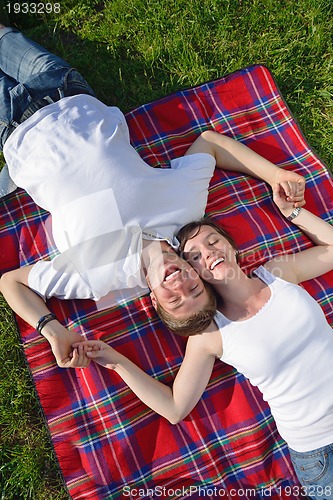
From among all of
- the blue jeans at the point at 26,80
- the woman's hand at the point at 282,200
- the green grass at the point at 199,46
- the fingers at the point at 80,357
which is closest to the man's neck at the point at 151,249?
the fingers at the point at 80,357

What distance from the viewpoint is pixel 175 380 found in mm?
2688

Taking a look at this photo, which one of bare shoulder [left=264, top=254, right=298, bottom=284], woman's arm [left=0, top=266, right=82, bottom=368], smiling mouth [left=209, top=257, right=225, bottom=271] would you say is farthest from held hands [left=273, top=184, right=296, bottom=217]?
woman's arm [left=0, top=266, right=82, bottom=368]

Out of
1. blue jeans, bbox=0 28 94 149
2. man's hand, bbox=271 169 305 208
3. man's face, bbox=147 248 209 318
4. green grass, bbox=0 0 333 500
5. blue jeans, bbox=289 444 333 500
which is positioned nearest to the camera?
man's face, bbox=147 248 209 318

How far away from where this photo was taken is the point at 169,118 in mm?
3248

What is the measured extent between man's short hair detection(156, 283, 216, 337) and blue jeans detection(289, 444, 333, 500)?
85 cm

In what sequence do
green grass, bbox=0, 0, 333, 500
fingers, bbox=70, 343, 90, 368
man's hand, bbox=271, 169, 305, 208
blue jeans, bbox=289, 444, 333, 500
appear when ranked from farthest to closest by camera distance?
green grass, bbox=0, 0, 333, 500, man's hand, bbox=271, 169, 305, 208, fingers, bbox=70, 343, 90, 368, blue jeans, bbox=289, 444, 333, 500

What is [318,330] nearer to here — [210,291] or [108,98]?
[210,291]

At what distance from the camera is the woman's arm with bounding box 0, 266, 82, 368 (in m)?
2.65

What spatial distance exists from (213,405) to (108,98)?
83.5 inches

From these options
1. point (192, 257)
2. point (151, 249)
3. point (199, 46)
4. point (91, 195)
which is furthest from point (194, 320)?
point (199, 46)

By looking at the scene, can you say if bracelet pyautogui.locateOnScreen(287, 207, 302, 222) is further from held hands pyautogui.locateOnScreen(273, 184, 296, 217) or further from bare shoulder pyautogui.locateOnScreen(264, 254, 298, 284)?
bare shoulder pyautogui.locateOnScreen(264, 254, 298, 284)

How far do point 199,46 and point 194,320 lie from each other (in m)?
2.01

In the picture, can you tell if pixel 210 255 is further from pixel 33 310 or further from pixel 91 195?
pixel 33 310

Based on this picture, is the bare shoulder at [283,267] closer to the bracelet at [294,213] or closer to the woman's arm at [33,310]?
the bracelet at [294,213]
